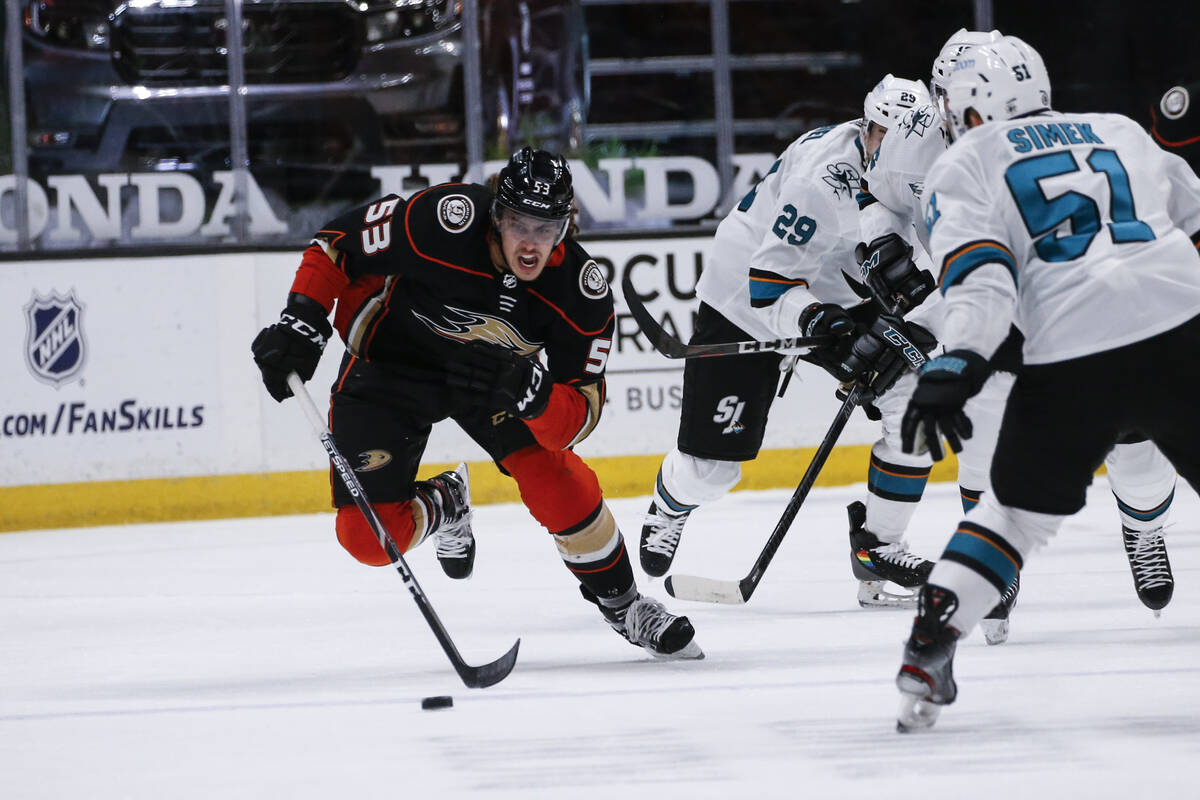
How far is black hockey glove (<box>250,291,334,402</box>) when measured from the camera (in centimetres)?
269

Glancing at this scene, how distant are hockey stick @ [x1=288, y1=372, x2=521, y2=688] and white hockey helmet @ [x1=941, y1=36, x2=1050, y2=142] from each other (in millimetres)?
1227

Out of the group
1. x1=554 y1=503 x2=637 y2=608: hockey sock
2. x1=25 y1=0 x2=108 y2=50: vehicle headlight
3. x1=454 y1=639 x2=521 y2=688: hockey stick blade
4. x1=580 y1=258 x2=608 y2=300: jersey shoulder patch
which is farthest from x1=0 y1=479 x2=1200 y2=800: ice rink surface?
x1=25 y1=0 x2=108 y2=50: vehicle headlight

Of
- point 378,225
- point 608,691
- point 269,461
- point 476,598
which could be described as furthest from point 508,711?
point 269,461

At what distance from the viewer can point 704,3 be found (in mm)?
6539

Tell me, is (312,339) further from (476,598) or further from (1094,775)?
(1094,775)

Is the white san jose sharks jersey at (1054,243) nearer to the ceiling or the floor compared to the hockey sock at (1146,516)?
nearer to the ceiling

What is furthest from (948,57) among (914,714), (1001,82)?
(914,714)

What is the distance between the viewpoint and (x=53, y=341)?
5.28 meters

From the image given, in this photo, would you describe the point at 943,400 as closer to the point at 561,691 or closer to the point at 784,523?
the point at 561,691

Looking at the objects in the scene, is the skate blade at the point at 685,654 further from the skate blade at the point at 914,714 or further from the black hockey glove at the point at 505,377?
the skate blade at the point at 914,714

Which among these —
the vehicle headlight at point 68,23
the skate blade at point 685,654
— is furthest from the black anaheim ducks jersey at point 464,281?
the vehicle headlight at point 68,23

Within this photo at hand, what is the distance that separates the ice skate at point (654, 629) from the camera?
265cm

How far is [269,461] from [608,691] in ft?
10.9

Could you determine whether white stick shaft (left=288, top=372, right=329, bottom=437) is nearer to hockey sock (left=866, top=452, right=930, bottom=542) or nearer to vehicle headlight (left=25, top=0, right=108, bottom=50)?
hockey sock (left=866, top=452, right=930, bottom=542)
